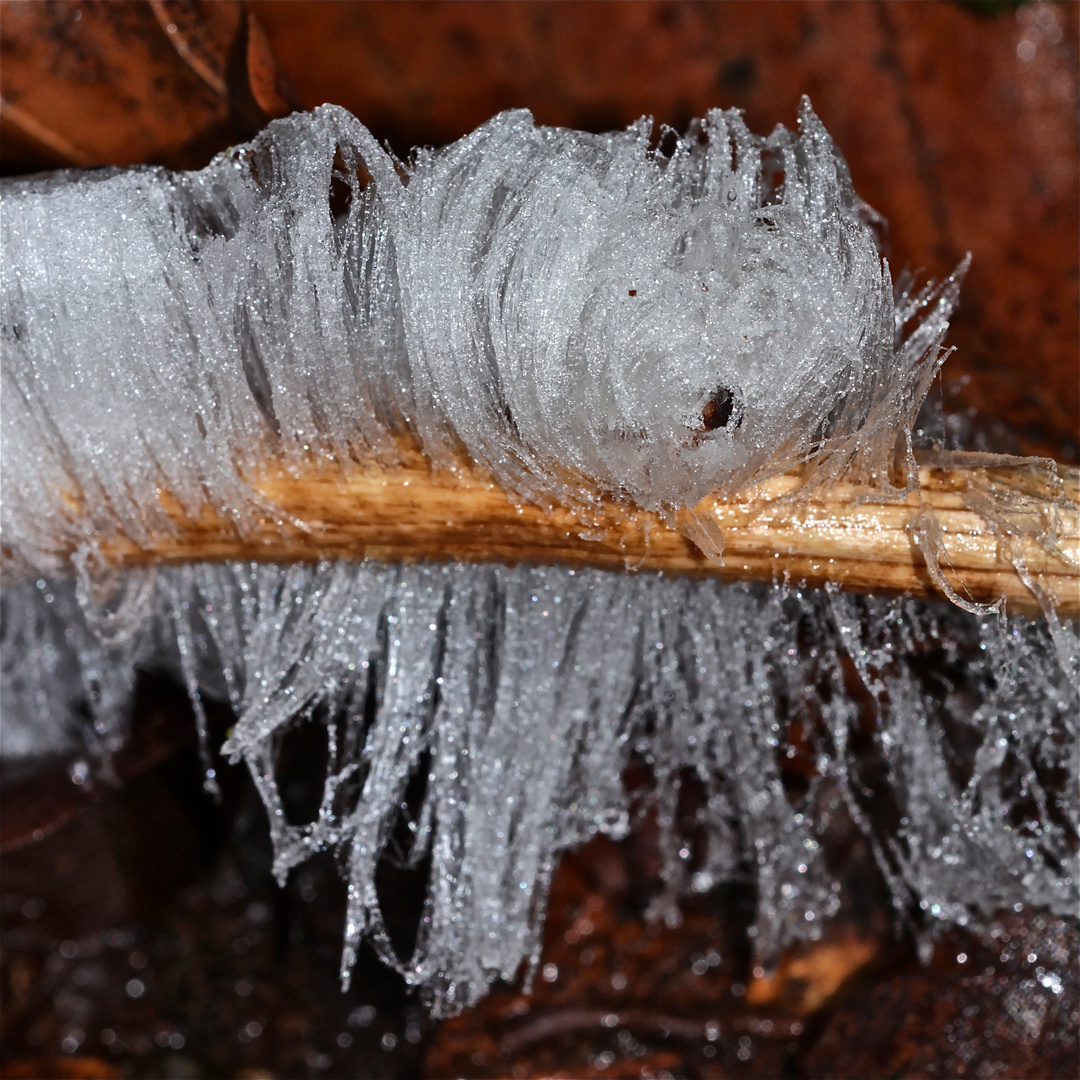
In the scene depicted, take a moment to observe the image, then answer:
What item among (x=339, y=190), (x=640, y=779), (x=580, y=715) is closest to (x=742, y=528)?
(x=580, y=715)

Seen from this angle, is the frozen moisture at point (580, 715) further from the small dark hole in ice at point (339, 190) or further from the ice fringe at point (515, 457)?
the small dark hole in ice at point (339, 190)

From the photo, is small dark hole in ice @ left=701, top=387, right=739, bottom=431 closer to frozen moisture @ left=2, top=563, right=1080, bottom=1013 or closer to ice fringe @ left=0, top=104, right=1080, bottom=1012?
ice fringe @ left=0, top=104, right=1080, bottom=1012

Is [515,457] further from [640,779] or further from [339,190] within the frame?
[640,779]

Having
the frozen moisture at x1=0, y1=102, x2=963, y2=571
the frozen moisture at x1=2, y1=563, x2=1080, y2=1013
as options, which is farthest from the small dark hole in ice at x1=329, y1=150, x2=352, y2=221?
the frozen moisture at x1=2, y1=563, x2=1080, y2=1013

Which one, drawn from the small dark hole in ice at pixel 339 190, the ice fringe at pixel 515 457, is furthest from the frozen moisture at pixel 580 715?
the small dark hole in ice at pixel 339 190

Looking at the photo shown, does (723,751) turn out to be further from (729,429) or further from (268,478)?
(268,478)

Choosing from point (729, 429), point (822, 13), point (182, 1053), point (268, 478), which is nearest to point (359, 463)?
point (268, 478)
